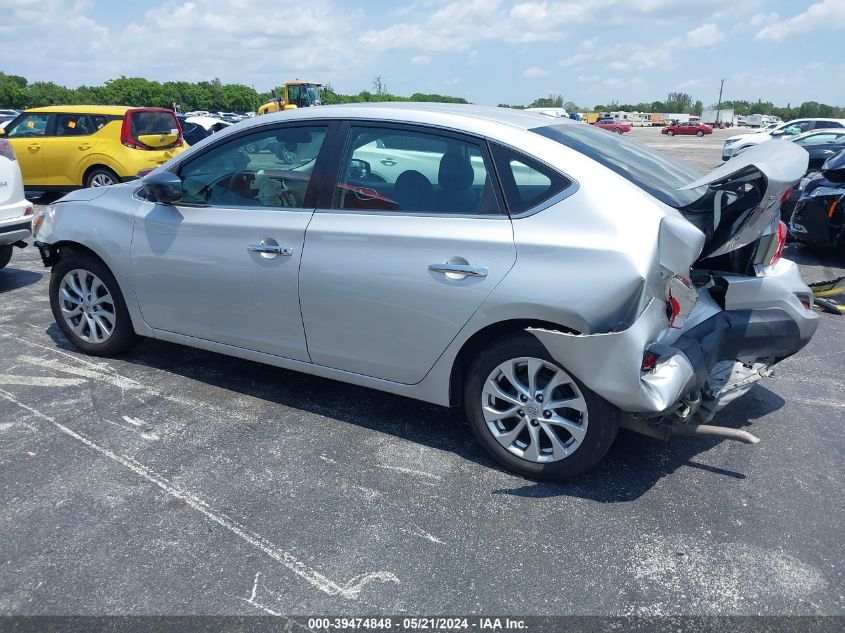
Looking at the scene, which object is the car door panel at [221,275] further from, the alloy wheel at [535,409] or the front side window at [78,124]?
the front side window at [78,124]

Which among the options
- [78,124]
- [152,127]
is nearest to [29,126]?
[78,124]

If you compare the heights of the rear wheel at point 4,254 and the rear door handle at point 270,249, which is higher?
the rear door handle at point 270,249

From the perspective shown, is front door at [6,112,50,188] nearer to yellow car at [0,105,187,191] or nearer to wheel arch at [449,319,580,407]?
yellow car at [0,105,187,191]

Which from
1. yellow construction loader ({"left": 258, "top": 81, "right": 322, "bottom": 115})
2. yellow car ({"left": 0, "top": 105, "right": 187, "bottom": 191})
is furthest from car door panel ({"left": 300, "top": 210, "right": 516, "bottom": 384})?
yellow construction loader ({"left": 258, "top": 81, "right": 322, "bottom": 115})

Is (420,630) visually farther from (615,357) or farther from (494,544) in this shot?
(615,357)

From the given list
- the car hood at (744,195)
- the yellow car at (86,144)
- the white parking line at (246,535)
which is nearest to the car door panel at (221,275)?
the white parking line at (246,535)

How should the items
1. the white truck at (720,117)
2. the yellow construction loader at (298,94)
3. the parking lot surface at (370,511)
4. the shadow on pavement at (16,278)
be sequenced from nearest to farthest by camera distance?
the parking lot surface at (370,511) → the shadow on pavement at (16,278) → the yellow construction loader at (298,94) → the white truck at (720,117)

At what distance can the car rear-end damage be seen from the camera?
2918 mm

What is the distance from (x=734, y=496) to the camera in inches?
127

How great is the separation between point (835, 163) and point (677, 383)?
19.8 ft

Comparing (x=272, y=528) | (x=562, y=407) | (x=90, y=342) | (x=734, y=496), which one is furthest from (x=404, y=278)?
(x=90, y=342)

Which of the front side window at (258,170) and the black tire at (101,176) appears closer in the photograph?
the front side window at (258,170)

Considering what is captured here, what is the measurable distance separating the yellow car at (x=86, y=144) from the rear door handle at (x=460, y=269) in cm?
915

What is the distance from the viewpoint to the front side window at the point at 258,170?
3.80 m
